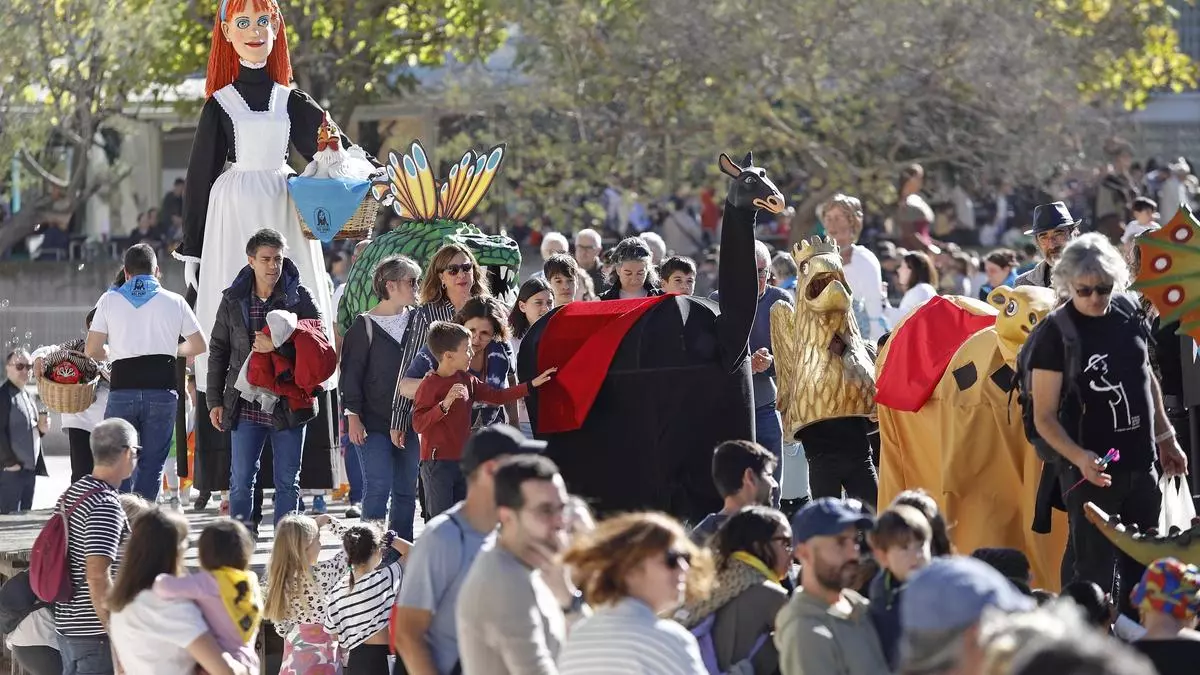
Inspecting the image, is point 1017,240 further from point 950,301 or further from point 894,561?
point 894,561

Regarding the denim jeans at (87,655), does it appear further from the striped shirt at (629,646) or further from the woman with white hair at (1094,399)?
the woman with white hair at (1094,399)

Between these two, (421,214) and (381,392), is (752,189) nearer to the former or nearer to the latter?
(381,392)

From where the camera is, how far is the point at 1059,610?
13.5 ft

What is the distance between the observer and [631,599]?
550 centimetres

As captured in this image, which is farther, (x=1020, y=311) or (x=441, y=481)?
(x=441, y=481)

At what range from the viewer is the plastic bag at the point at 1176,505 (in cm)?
902

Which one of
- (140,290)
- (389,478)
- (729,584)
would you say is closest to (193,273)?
(140,290)

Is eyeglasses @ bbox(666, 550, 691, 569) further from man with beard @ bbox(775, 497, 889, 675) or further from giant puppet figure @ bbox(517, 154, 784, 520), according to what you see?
giant puppet figure @ bbox(517, 154, 784, 520)

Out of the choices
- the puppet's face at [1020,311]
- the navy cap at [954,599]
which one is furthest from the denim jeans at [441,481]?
the navy cap at [954,599]

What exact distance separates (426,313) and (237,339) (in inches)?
35.2

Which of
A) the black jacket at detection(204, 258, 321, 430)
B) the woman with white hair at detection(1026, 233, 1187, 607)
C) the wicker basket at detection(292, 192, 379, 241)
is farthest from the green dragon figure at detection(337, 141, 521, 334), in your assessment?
the woman with white hair at detection(1026, 233, 1187, 607)

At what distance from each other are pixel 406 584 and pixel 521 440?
51cm

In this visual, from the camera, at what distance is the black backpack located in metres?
7.98

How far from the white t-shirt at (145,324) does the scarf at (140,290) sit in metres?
0.02
